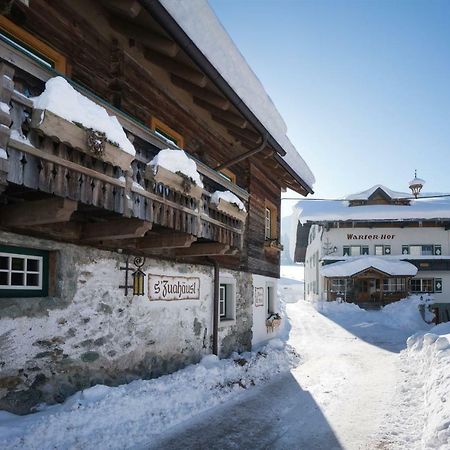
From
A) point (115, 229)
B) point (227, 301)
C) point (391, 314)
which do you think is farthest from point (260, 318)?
point (391, 314)

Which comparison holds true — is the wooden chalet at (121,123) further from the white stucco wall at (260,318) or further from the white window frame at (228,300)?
the white stucco wall at (260,318)

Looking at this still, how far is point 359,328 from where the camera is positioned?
22.1 meters

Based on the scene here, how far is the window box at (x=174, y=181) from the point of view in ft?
20.2

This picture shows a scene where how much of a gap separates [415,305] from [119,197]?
26.8m

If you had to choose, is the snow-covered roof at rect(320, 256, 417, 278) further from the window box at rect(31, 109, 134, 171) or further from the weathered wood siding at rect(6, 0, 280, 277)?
the window box at rect(31, 109, 134, 171)

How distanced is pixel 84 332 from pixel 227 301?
628cm

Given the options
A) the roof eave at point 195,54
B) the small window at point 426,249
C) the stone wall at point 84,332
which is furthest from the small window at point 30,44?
the small window at point 426,249

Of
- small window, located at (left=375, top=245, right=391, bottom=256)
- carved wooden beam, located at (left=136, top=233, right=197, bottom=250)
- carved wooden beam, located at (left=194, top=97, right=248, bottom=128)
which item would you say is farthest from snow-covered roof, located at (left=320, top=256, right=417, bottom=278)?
carved wooden beam, located at (left=136, top=233, right=197, bottom=250)

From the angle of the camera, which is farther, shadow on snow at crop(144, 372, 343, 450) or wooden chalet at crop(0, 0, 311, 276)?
shadow on snow at crop(144, 372, 343, 450)

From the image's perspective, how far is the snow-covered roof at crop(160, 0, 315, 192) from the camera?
23.3ft

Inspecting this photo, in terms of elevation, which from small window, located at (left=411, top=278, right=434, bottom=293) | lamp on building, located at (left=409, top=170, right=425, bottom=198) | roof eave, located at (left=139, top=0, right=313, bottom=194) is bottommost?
small window, located at (left=411, top=278, right=434, bottom=293)

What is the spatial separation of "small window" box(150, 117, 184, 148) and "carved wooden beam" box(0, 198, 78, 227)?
3.79 meters

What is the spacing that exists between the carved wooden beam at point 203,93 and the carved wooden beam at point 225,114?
675 millimetres

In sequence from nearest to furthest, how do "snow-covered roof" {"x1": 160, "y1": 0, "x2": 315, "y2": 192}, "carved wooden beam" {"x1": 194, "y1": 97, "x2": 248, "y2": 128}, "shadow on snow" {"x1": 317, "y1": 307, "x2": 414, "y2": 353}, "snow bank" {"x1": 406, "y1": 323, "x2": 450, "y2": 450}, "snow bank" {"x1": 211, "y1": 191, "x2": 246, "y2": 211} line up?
"snow bank" {"x1": 406, "y1": 323, "x2": 450, "y2": 450}
"snow-covered roof" {"x1": 160, "y1": 0, "x2": 315, "y2": 192}
"snow bank" {"x1": 211, "y1": 191, "x2": 246, "y2": 211}
"carved wooden beam" {"x1": 194, "y1": 97, "x2": 248, "y2": 128}
"shadow on snow" {"x1": 317, "y1": 307, "x2": 414, "y2": 353}
